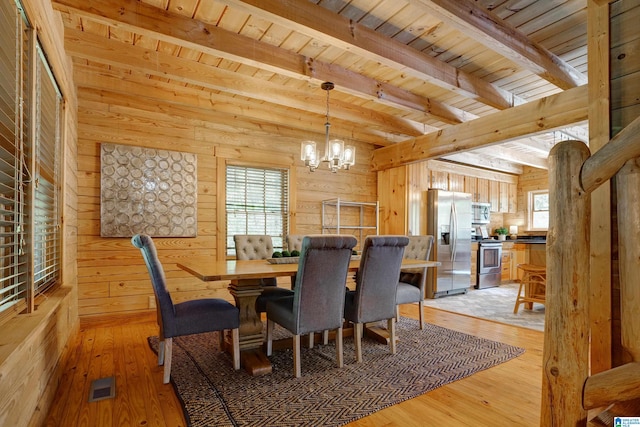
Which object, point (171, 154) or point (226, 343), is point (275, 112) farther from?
point (226, 343)

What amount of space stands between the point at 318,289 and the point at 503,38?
87.5 inches

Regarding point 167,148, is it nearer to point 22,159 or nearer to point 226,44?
point 226,44

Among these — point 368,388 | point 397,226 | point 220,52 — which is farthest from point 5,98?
point 397,226

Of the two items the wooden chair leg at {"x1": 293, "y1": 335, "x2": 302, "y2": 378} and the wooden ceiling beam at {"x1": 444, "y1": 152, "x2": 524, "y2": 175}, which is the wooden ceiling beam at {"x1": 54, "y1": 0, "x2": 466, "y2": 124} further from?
the wooden ceiling beam at {"x1": 444, "y1": 152, "x2": 524, "y2": 175}

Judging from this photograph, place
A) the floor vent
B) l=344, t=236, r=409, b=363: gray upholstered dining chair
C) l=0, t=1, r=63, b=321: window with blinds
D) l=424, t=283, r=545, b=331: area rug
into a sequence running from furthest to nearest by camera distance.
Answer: l=424, t=283, r=545, b=331: area rug, l=344, t=236, r=409, b=363: gray upholstered dining chair, the floor vent, l=0, t=1, r=63, b=321: window with blinds

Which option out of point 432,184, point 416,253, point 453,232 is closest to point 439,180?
point 432,184

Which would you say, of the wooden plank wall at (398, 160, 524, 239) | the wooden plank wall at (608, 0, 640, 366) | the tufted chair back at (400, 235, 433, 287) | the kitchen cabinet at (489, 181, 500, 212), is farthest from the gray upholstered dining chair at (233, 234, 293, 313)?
the kitchen cabinet at (489, 181, 500, 212)

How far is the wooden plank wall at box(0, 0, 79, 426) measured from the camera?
54.2 inches

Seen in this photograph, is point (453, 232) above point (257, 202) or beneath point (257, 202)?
beneath

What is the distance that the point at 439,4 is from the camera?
2.06 metres

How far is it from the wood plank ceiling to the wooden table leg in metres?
1.83

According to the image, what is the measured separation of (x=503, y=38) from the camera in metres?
2.49

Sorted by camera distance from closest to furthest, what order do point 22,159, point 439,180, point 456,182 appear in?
point 22,159 → point 439,180 → point 456,182

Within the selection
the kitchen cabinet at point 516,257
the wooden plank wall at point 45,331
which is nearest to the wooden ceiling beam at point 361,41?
the wooden plank wall at point 45,331
